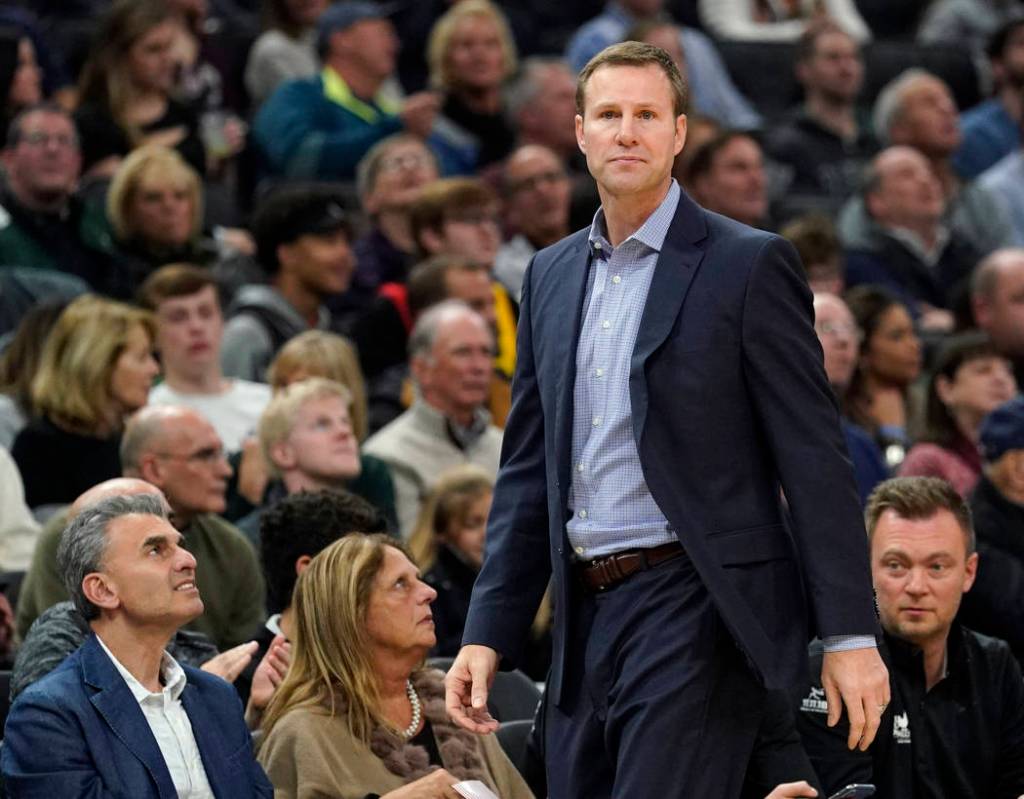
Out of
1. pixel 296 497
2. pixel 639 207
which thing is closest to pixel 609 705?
pixel 639 207

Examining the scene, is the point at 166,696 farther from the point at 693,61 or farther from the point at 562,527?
the point at 693,61

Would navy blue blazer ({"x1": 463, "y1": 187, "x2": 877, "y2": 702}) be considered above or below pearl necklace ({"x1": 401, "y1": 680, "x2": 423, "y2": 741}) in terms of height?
above

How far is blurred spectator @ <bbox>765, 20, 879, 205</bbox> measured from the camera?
388 inches

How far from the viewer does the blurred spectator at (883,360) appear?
734cm

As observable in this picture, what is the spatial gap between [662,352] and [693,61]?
723 cm

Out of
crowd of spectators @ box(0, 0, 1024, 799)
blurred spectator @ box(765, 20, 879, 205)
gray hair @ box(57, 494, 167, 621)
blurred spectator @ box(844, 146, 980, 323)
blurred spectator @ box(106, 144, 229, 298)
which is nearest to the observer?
gray hair @ box(57, 494, 167, 621)

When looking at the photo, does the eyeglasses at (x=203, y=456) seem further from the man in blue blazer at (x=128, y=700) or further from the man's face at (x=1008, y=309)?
the man's face at (x=1008, y=309)

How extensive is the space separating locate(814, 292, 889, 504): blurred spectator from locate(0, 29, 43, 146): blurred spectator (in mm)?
3436

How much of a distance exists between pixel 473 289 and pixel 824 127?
3300 mm

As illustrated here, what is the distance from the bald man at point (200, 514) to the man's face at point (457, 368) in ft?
4.28

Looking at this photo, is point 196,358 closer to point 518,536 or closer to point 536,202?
point 536,202

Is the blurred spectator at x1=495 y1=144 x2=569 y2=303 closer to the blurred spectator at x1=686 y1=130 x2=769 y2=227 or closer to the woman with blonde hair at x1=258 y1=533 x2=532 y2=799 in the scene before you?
the blurred spectator at x1=686 y1=130 x2=769 y2=227

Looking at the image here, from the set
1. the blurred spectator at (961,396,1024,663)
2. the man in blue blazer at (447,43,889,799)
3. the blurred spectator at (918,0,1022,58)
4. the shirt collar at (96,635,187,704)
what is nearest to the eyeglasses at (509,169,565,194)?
the blurred spectator at (961,396,1024,663)

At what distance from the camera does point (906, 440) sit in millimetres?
7168
